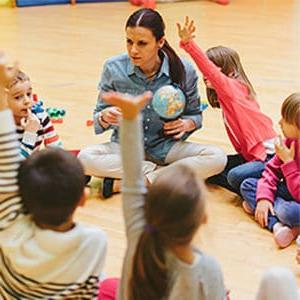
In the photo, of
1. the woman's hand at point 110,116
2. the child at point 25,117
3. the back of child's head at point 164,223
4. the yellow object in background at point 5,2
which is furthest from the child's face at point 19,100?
the yellow object in background at point 5,2

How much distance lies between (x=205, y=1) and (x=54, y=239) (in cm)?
484

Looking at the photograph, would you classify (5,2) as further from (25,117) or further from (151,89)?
(25,117)

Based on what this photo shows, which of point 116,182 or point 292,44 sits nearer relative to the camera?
point 116,182

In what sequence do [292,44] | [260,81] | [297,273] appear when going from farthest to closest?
[292,44]
[260,81]
[297,273]

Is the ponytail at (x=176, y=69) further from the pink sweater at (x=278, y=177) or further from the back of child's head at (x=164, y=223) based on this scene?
the back of child's head at (x=164, y=223)

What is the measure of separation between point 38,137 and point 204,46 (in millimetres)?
2250

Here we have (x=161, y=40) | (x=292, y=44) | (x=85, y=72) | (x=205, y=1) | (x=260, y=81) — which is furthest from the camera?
(x=205, y=1)

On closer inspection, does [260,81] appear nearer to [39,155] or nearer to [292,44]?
[292,44]

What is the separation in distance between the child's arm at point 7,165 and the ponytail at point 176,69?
1.10 metres

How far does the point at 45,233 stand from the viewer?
1.22 m

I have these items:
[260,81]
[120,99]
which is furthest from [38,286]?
[260,81]

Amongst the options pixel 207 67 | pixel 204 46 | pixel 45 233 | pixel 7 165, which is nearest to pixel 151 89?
pixel 207 67

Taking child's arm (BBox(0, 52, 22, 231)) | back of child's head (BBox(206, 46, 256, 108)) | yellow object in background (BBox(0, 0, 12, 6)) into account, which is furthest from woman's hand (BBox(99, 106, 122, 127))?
yellow object in background (BBox(0, 0, 12, 6))

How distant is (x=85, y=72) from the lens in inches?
150
